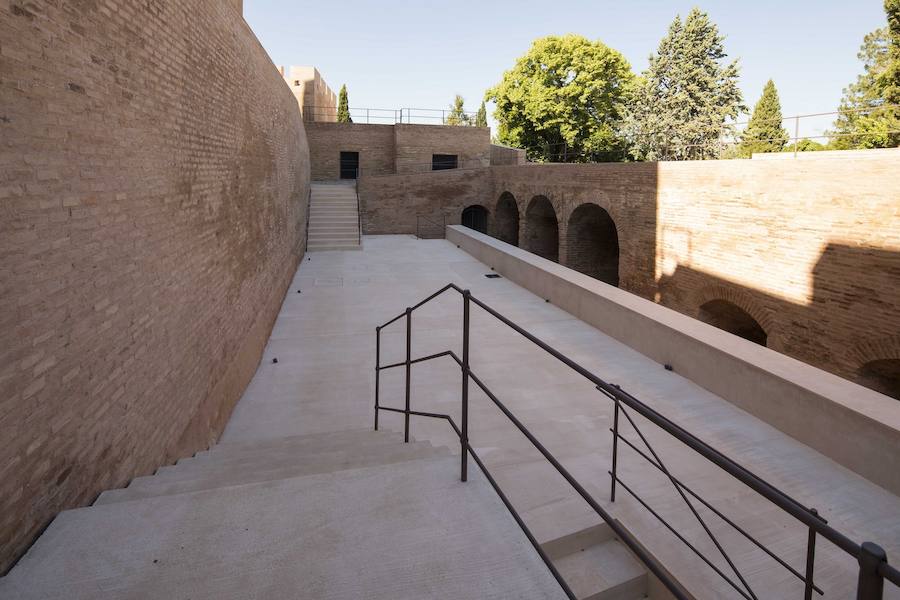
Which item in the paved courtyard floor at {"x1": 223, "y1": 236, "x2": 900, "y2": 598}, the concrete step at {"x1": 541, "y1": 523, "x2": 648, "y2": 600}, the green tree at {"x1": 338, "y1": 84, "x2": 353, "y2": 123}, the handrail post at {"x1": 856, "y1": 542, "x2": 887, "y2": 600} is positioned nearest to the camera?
the handrail post at {"x1": 856, "y1": 542, "x2": 887, "y2": 600}

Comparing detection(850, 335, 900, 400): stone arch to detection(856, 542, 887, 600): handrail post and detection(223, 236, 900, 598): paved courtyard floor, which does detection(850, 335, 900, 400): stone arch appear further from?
detection(856, 542, 887, 600): handrail post

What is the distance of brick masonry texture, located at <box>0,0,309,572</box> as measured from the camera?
7.41 feet

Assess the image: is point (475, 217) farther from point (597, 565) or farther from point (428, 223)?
point (597, 565)

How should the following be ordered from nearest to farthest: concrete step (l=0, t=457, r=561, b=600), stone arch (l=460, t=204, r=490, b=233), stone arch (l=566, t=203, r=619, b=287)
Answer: concrete step (l=0, t=457, r=561, b=600) < stone arch (l=566, t=203, r=619, b=287) < stone arch (l=460, t=204, r=490, b=233)

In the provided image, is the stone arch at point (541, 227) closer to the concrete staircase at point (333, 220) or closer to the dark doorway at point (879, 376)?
the concrete staircase at point (333, 220)

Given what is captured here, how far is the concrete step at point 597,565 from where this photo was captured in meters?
3.08

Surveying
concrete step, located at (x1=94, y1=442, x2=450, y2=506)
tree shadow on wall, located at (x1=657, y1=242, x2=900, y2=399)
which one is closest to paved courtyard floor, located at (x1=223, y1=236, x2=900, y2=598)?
concrete step, located at (x1=94, y1=442, x2=450, y2=506)

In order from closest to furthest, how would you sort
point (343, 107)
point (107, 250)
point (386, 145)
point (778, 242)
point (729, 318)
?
point (107, 250), point (778, 242), point (729, 318), point (386, 145), point (343, 107)

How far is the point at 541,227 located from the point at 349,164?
422 inches

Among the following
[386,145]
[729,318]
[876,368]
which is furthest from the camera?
[386,145]

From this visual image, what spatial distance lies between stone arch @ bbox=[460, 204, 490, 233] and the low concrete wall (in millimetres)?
16832

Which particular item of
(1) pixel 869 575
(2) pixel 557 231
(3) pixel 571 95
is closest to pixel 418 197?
(2) pixel 557 231

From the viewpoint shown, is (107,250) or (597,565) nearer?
(107,250)

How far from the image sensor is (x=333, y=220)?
1752cm
